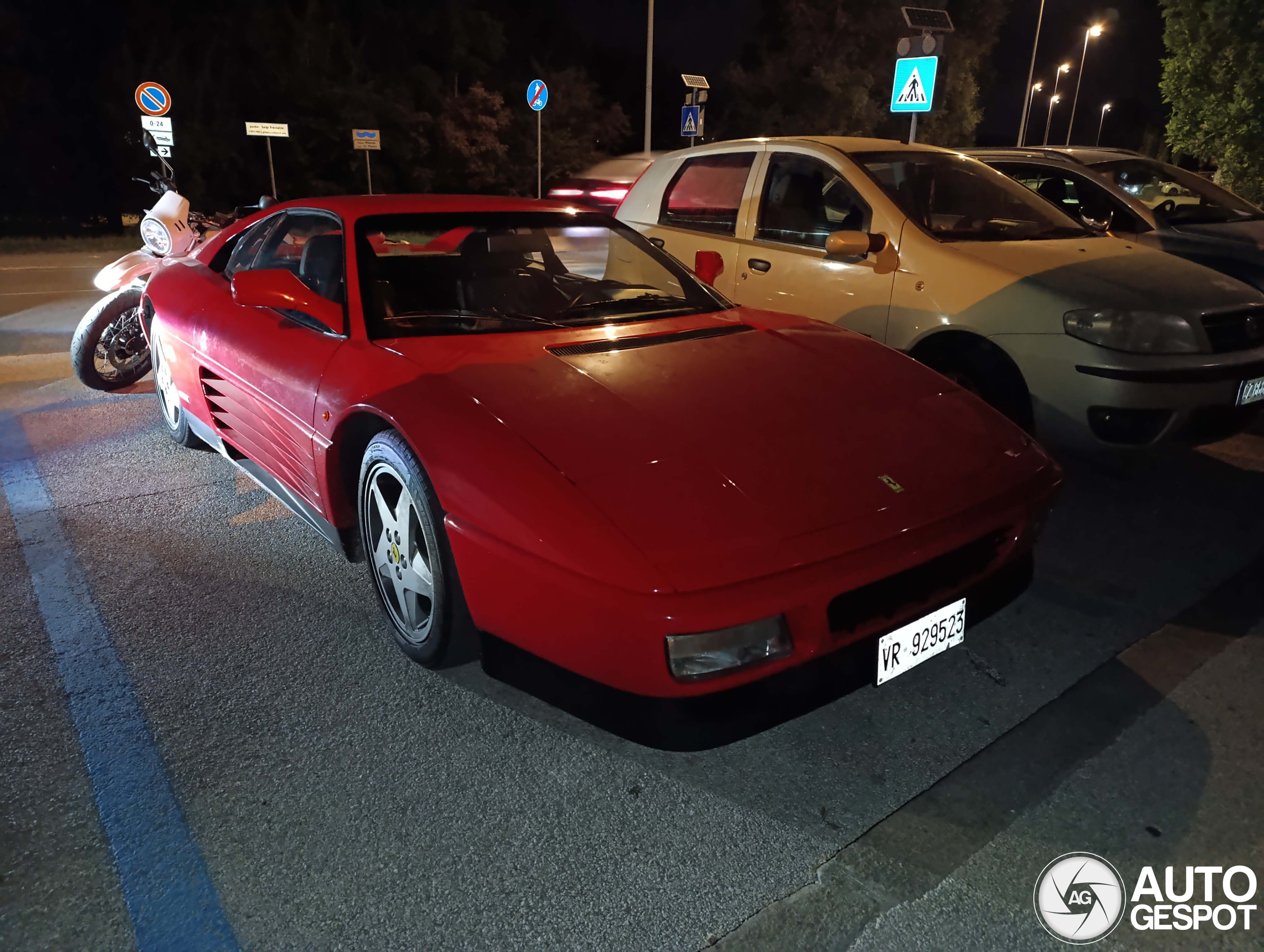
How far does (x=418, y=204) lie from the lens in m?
3.23

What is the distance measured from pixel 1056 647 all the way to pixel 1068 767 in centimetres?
66

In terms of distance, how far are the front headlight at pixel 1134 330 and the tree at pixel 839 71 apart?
2847cm

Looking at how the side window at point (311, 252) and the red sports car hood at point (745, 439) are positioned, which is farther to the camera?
the side window at point (311, 252)

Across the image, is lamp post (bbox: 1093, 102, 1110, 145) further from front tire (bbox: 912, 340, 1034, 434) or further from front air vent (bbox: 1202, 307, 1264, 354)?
front tire (bbox: 912, 340, 1034, 434)

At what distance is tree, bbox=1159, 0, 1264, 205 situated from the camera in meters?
14.7

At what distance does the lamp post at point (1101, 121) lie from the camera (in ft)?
207

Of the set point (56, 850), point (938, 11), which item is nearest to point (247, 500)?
point (56, 850)

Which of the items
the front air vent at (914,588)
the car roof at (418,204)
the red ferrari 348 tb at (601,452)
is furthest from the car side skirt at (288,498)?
the front air vent at (914,588)

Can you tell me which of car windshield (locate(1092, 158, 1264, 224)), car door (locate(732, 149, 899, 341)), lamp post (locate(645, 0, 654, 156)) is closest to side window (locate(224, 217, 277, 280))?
car door (locate(732, 149, 899, 341))

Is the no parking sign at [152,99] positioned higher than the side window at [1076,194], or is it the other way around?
the no parking sign at [152,99]

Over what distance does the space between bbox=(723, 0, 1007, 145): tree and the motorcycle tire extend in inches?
1111

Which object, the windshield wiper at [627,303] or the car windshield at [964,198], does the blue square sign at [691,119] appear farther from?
the windshield wiper at [627,303]

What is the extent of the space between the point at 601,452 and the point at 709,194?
362cm

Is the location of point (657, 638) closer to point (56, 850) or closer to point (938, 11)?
point (56, 850)
